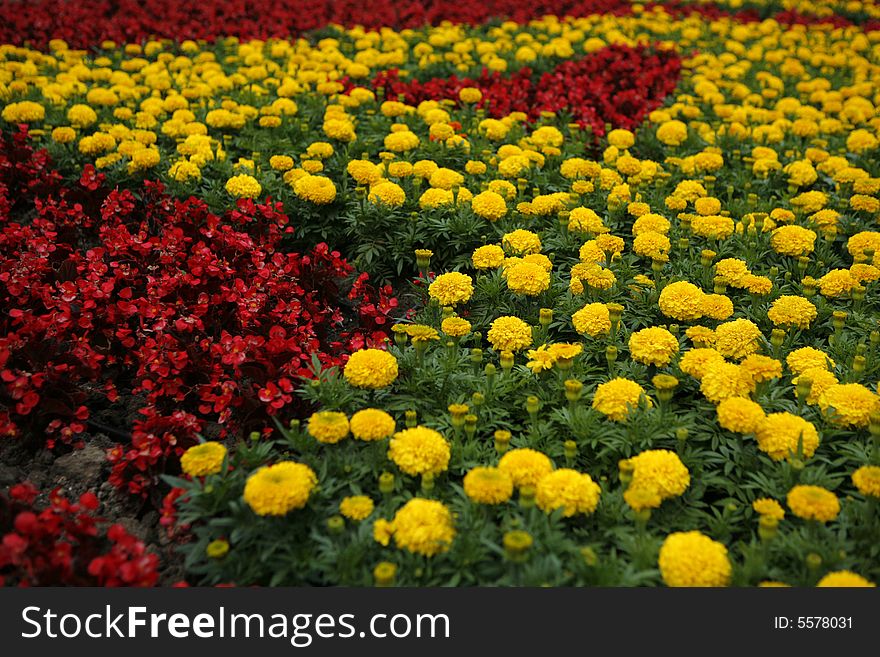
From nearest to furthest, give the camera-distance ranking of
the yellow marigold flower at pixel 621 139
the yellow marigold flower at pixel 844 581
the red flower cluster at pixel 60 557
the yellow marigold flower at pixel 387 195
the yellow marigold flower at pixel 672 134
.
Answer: the yellow marigold flower at pixel 844 581 → the red flower cluster at pixel 60 557 → the yellow marigold flower at pixel 387 195 → the yellow marigold flower at pixel 621 139 → the yellow marigold flower at pixel 672 134

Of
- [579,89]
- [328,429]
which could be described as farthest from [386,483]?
[579,89]

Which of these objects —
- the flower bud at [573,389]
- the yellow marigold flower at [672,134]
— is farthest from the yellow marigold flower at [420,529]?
the yellow marigold flower at [672,134]

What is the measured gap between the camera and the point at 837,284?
386 cm

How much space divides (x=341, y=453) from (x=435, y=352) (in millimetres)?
841

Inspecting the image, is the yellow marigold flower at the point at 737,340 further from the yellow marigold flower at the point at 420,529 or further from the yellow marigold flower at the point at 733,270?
the yellow marigold flower at the point at 420,529

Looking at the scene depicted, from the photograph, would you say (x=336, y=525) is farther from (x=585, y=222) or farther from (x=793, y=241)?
(x=793, y=241)

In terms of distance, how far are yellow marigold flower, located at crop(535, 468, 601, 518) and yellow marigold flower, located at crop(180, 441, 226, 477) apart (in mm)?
1186

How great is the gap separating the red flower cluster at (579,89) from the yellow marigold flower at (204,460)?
14.2 ft

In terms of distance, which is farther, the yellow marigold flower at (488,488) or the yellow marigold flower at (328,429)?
the yellow marigold flower at (328,429)

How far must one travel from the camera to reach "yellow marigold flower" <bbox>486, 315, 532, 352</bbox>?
343 centimetres

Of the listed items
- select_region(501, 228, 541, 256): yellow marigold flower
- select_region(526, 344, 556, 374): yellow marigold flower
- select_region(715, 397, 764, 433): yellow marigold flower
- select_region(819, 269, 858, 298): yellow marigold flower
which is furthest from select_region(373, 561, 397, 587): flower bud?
select_region(819, 269, 858, 298): yellow marigold flower

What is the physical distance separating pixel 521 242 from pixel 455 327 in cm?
97

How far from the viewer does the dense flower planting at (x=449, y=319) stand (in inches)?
101

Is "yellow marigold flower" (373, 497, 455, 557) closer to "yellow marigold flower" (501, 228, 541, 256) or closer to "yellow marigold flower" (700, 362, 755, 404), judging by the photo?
"yellow marigold flower" (700, 362, 755, 404)
